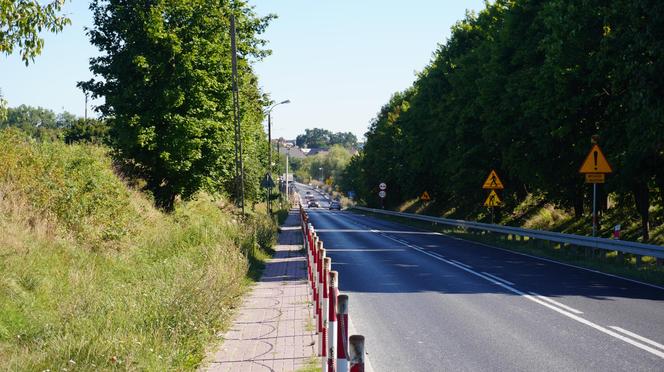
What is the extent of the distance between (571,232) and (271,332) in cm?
2820

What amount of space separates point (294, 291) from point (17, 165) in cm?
661

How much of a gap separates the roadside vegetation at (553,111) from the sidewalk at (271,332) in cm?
1158

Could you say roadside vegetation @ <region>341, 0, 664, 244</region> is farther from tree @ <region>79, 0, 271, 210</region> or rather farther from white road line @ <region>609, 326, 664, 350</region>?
tree @ <region>79, 0, 271, 210</region>

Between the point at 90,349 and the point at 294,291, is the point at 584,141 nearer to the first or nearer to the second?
the point at 294,291

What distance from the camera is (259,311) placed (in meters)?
11.4

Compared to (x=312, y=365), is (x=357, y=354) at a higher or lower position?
higher

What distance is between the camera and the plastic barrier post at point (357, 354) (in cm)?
384

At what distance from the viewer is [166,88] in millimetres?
26328

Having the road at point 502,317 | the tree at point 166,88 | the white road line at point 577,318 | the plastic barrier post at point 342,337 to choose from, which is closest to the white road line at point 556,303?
the road at point 502,317

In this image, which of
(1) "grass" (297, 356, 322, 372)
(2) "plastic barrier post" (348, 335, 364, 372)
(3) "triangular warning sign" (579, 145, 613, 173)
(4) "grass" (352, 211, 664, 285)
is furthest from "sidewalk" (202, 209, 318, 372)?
(3) "triangular warning sign" (579, 145, 613, 173)

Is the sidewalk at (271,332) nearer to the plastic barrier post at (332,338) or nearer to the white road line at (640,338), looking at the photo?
the plastic barrier post at (332,338)

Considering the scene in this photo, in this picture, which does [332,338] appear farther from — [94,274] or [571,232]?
[571,232]

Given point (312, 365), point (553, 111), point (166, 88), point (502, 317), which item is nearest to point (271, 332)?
point (312, 365)

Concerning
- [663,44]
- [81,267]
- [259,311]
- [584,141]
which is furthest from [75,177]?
[584,141]
